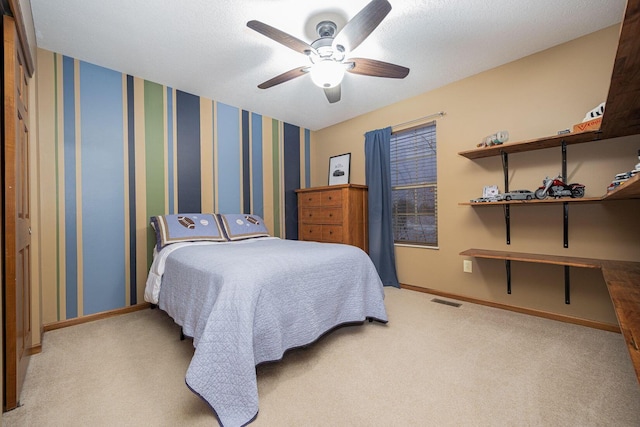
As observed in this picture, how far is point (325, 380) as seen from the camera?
154 cm

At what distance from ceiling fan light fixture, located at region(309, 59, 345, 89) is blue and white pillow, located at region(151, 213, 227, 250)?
1818 millimetres

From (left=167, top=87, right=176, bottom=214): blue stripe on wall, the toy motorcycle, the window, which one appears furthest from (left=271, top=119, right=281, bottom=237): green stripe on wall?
the toy motorcycle

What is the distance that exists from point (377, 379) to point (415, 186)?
2414mm

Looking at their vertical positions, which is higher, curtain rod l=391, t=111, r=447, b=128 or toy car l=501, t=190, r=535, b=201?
curtain rod l=391, t=111, r=447, b=128

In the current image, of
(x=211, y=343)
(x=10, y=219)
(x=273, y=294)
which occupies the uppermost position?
(x=10, y=219)

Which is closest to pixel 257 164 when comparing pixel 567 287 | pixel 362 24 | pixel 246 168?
pixel 246 168

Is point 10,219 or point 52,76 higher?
point 52,76

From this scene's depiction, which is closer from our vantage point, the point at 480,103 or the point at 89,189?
the point at 89,189

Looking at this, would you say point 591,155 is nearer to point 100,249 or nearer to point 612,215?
point 612,215

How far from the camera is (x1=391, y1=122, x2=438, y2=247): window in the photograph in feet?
10.6

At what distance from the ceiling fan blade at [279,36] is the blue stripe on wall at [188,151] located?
188 centimetres

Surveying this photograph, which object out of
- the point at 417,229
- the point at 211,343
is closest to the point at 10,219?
the point at 211,343

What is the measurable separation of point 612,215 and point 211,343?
299cm

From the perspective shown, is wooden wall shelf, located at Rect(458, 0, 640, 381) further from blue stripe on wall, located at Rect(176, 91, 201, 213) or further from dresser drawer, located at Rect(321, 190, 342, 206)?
blue stripe on wall, located at Rect(176, 91, 201, 213)
